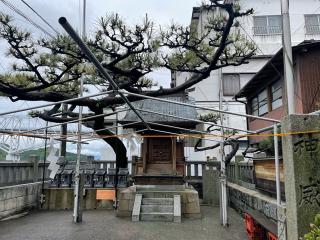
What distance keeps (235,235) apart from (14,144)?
17912 millimetres

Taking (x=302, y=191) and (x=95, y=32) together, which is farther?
(x=95, y=32)

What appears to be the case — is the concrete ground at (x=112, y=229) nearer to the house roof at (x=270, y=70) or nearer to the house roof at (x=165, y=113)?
the house roof at (x=165, y=113)

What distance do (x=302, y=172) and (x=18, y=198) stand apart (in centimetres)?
933

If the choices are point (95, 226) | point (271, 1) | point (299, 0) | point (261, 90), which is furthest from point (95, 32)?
point (299, 0)

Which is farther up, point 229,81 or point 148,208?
A: point 229,81

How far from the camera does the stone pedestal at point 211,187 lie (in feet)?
40.3

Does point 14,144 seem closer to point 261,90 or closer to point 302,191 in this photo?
point 261,90

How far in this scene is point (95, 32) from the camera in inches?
276

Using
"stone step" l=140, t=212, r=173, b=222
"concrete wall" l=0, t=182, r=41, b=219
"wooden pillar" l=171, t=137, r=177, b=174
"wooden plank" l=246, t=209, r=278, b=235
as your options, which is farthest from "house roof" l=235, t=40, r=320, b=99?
"concrete wall" l=0, t=182, r=41, b=219

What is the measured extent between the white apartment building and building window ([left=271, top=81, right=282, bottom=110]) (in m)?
7.04

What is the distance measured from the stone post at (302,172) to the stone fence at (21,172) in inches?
345

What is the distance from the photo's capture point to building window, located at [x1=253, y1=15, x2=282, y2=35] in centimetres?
2211

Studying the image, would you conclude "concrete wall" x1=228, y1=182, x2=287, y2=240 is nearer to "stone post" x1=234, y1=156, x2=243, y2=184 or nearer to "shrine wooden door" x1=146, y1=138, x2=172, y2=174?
"stone post" x1=234, y1=156, x2=243, y2=184

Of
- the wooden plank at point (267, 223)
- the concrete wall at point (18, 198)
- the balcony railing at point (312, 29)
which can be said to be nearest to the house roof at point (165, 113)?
the concrete wall at point (18, 198)
